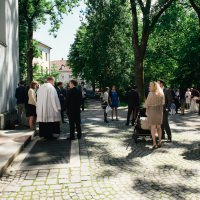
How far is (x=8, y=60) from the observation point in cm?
1438

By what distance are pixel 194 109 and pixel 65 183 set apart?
17.4 meters

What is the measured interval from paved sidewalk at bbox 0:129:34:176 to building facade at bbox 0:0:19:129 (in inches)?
56.6

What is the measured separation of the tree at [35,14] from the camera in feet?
90.7

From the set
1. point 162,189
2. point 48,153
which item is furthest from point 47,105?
point 162,189

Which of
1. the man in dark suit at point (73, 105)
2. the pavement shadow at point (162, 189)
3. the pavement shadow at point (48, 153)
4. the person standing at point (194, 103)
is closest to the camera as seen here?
the pavement shadow at point (162, 189)

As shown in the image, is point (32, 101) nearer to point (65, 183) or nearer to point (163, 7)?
point (65, 183)

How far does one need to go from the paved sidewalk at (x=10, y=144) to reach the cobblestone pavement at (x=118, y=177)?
0.64 m

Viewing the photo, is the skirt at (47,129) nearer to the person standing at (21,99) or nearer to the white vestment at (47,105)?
the white vestment at (47,105)

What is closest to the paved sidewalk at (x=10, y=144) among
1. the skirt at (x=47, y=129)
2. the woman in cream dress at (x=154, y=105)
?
the skirt at (x=47, y=129)

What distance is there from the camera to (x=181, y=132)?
1251 cm

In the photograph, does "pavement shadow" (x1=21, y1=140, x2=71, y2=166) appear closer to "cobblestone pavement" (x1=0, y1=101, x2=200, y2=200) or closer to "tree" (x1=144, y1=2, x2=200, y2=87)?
"cobblestone pavement" (x1=0, y1=101, x2=200, y2=200)

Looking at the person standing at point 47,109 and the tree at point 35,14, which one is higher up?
the tree at point 35,14

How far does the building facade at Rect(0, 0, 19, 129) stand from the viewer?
43.3 feet

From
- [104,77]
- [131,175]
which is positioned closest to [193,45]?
[104,77]
